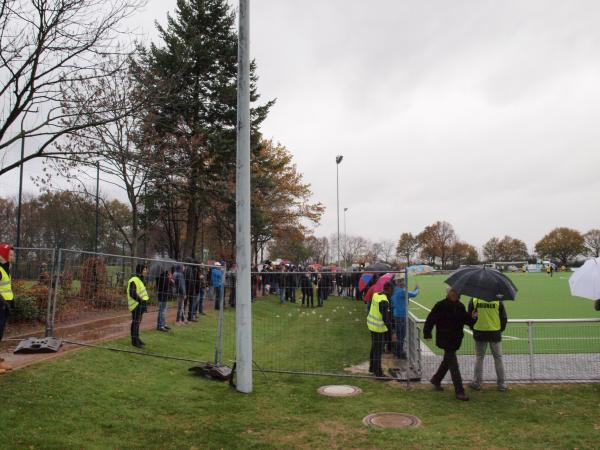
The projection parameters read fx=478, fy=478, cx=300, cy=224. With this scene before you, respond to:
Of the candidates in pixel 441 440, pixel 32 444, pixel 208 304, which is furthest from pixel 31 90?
pixel 441 440

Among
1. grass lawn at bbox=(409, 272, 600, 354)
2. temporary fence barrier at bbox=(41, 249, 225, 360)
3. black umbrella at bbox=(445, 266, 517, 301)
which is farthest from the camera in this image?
grass lawn at bbox=(409, 272, 600, 354)

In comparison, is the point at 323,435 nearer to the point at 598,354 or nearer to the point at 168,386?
the point at 168,386

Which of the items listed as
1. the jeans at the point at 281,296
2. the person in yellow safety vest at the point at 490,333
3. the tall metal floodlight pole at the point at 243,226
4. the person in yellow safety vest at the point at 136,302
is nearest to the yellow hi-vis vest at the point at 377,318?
the person in yellow safety vest at the point at 490,333

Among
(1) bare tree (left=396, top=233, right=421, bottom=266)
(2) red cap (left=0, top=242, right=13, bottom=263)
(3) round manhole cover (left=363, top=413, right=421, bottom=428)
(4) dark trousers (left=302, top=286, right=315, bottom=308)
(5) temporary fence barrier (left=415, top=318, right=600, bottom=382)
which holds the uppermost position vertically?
(1) bare tree (left=396, top=233, right=421, bottom=266)

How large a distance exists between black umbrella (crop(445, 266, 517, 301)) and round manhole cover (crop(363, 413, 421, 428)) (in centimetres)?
211

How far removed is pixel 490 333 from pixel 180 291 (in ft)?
24.2

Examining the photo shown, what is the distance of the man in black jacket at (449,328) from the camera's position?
7.64 metres

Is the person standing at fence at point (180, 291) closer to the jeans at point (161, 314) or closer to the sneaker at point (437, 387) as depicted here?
the jeans at point (161, 314)

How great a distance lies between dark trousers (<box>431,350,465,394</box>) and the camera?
7421 mm

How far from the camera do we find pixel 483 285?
7.45 metres

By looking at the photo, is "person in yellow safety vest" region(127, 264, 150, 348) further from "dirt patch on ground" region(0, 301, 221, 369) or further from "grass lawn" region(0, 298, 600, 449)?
"dirt patch on ground" region(0, 301, 221, 369)

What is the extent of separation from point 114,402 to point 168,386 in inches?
46.3

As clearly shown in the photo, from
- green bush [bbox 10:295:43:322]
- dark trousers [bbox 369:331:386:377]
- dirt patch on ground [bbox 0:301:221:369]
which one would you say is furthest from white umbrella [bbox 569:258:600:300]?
green bush [bbox 10:295:43:322]

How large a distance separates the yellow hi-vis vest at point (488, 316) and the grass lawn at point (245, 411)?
1031mm
